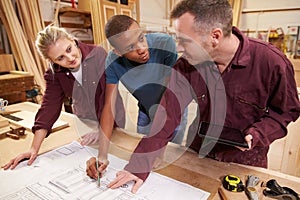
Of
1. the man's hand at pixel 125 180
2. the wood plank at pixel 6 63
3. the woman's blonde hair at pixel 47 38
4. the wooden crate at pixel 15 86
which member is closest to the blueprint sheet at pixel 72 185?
the man's hand at pixel 125 180

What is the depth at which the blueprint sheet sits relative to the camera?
0.63m

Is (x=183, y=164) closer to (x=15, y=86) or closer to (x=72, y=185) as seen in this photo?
(x=72, y=185)

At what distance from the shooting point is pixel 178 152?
850mm

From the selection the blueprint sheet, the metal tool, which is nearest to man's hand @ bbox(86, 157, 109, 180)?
the blueprint sheet

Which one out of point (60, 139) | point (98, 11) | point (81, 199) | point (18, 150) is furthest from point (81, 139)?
point (98, 11)

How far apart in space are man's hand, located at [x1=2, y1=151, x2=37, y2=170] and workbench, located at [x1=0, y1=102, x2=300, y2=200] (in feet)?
0.17

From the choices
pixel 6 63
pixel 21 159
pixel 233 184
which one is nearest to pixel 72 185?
pixel 21 159

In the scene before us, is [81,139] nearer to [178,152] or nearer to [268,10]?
[178,152]

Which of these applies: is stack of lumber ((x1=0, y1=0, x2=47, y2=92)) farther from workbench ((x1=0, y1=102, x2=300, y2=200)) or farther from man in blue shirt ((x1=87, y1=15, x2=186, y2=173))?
man in blue shirt ((x1=87, y1=15, x2=186, y2=173))

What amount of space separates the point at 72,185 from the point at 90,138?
12.7 inches

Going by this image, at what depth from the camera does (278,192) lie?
1.93 ft

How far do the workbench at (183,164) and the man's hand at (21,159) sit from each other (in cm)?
5

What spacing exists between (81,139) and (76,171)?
26 centimetres

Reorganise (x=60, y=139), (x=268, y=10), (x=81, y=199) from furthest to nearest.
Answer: (x=268, y=10)
(x=60, y=139)
(x=81, y=199)
